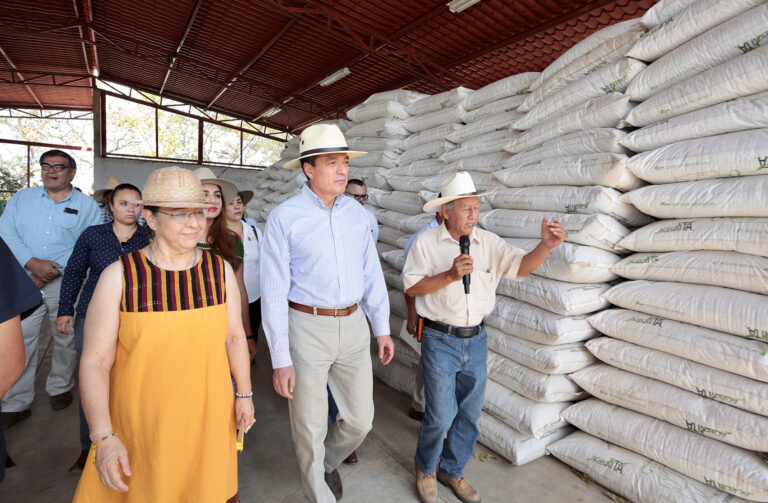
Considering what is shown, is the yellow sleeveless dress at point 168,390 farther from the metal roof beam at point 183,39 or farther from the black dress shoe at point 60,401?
the metal roof beam at point 183,39

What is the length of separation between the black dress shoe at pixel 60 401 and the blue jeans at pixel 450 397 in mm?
2464

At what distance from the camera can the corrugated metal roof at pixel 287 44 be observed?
6.46 metres

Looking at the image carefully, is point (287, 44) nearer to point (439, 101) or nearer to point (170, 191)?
point (439, 101)

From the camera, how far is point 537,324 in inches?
91.7

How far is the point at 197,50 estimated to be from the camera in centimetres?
991

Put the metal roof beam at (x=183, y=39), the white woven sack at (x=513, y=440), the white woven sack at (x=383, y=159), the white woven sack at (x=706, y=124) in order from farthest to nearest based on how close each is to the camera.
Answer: the metal roof beam at (x=183, y=39) → the white woven sack at (x=383, y=159) → the white woven sack at (x=513, y=440) → the white woven sack at (x=706, y=124)

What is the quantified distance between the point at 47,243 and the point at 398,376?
102 inches

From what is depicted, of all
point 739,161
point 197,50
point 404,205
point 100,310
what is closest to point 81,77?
point 197,50

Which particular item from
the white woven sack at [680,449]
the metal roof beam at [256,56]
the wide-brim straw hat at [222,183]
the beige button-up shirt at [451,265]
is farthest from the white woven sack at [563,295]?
the metal roof beam at [256,56]

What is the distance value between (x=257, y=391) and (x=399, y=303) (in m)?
1.28

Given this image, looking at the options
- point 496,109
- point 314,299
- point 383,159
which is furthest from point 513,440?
point 383,159

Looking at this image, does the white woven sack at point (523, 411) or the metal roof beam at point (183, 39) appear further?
the metal roof beam at point (183, 39)

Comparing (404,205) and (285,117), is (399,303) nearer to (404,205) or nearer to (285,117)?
(404,205)

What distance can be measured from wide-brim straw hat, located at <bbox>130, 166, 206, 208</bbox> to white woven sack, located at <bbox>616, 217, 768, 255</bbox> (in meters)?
2.05
